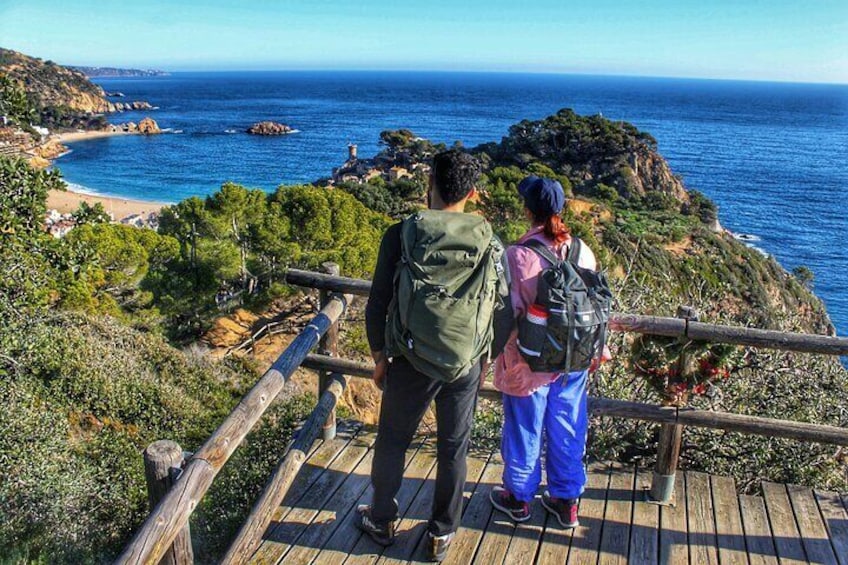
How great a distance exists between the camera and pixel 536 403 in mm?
3107

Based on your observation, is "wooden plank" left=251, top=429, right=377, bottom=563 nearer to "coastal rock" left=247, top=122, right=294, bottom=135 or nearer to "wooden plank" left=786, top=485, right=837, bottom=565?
"wooden plank" left=786, top=485, right=837, bottom=565

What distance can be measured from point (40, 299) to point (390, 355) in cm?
413

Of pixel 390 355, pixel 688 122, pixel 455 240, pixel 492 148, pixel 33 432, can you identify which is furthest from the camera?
pixel 688 122

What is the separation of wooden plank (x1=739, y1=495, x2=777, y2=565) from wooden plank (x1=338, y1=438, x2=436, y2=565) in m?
1.66

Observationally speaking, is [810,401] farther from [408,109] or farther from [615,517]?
[408,109]

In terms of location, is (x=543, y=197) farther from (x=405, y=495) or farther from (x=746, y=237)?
(x=746, y=237)

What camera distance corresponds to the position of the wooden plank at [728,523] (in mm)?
3174

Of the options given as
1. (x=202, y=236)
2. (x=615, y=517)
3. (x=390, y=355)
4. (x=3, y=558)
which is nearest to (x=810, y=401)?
(x=615, y=517)

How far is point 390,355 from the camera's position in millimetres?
2652

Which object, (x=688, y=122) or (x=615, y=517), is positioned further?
(x=688, y=122)

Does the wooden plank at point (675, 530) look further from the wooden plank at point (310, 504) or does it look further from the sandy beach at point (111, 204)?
the sandy beach at point (111, 204)

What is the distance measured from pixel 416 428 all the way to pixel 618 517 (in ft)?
4.36

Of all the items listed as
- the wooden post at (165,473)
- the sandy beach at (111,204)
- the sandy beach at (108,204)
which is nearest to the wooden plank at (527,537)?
the wooden post at (165,473)

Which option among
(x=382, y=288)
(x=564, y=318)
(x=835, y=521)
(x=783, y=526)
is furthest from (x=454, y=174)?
(x=835, y=521)
